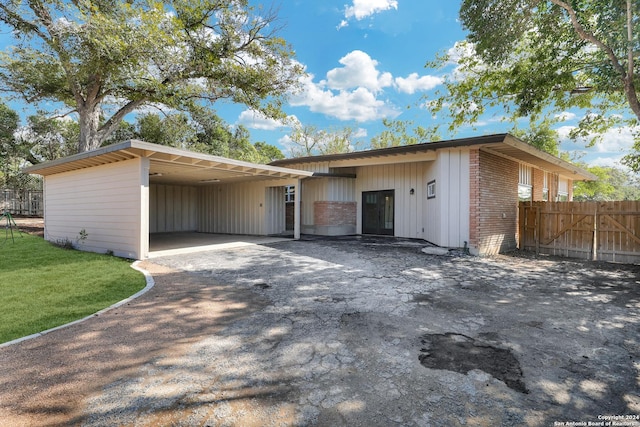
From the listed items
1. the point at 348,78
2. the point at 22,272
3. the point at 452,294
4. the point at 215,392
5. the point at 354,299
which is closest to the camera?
the point at 215,392

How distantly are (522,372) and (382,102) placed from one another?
33865mm

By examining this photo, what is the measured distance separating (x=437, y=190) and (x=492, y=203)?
5.18 ft

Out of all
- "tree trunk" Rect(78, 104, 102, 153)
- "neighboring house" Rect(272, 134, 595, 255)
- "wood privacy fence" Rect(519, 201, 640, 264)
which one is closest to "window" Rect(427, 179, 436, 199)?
"neighboring house" Rect(272, 134, 595, 255)

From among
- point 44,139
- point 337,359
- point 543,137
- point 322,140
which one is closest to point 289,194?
point 337,359

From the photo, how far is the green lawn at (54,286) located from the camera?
3395mm

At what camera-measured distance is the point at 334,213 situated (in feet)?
42.5

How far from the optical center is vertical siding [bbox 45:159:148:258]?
7.03 meters

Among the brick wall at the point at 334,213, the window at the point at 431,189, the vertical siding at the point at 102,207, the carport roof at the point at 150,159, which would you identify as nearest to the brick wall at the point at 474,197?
the window at the point at 431,189

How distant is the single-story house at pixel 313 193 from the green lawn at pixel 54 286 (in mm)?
1056

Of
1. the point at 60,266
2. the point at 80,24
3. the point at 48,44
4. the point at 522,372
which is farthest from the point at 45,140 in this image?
the point at 522,372

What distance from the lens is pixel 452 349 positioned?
9.04ft

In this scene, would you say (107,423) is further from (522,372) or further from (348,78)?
(348,78)

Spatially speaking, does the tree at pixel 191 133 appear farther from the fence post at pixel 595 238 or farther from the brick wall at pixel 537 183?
the fence post at pixel 595 238

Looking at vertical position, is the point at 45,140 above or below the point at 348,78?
below
